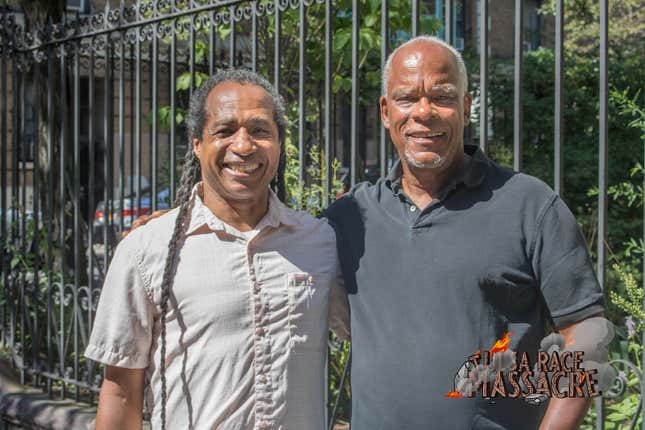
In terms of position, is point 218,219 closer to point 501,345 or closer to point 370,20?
point 501,345

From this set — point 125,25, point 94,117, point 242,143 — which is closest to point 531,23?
point 94,117

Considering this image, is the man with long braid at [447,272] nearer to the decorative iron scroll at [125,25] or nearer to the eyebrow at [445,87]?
the eyebrow at [445,87]

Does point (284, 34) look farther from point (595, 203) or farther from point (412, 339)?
point (595, 203)

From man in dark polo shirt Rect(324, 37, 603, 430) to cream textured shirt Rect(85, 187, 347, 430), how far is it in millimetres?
195

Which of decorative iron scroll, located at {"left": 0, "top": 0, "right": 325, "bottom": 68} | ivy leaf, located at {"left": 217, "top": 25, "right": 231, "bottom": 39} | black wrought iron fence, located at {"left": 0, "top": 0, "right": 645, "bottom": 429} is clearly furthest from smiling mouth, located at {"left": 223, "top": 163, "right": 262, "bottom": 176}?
ivy leaf, located at {"left": 217, "top": 25, "right": 231, "bottom": 39}

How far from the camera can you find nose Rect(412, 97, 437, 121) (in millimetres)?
2217

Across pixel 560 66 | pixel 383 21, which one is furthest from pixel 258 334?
pixel 383 21

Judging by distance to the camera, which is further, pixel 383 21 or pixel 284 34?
pixel 284 34

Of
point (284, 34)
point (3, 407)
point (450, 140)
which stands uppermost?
point (284, 34)

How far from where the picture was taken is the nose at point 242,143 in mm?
2229

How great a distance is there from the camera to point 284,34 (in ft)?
21.9

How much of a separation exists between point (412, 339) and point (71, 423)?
3.64 meters

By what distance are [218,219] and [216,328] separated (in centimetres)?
33

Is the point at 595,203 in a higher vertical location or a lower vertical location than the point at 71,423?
higher
